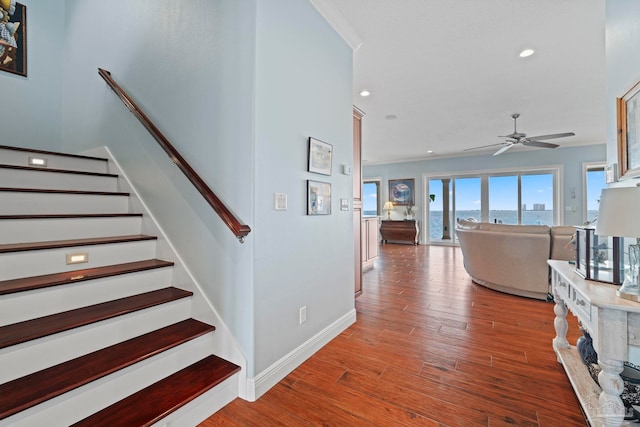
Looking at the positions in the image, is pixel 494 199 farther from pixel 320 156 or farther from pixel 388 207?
pixel 320 156

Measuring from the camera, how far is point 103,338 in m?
1.54

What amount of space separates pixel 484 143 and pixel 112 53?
741 cm

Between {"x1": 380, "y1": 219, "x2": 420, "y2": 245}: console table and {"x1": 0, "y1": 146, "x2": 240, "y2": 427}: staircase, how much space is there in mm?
7654

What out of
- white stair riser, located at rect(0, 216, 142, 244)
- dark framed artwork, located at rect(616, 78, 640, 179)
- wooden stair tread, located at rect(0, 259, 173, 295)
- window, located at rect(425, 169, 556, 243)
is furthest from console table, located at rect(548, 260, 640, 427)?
window, located at rect(425, 169, 556, 243)

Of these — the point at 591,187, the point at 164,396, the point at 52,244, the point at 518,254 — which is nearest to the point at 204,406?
the point at 164,396

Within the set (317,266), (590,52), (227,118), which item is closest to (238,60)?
(227,118)

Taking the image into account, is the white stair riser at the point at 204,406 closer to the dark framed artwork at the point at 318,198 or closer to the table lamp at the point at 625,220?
the dark framed artwork at the point at 318,198

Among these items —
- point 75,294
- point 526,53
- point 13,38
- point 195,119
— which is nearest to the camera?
point 75,294

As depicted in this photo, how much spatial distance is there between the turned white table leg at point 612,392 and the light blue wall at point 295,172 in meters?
1.64

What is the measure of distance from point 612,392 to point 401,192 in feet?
27.2

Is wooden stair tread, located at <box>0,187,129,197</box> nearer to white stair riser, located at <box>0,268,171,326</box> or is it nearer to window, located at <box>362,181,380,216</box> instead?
white stair riser, located at <box>0,268,171,326</box>

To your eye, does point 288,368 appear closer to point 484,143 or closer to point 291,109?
point 291,109

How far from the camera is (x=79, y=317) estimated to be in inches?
59.9

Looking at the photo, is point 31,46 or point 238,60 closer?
point 238,60
